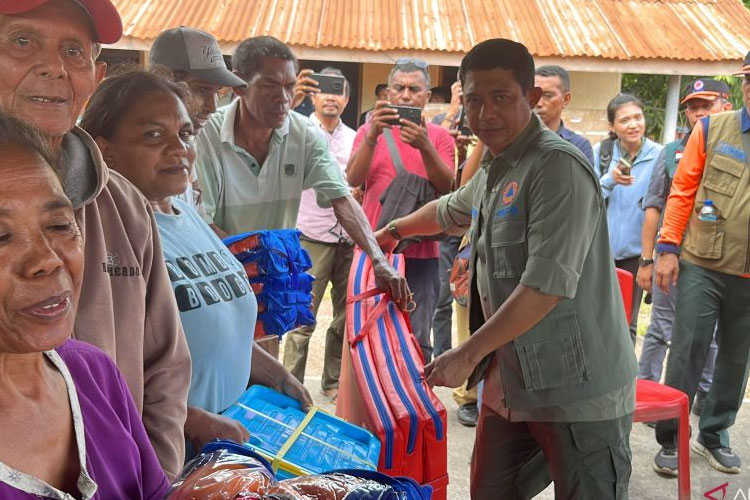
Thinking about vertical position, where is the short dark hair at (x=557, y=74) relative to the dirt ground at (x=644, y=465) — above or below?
above

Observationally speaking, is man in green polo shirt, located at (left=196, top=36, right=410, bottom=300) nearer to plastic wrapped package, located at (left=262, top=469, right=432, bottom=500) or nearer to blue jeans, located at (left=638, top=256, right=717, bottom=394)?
plastic wrapped package, located at (left=262, top=469, right=432, bottom=500)

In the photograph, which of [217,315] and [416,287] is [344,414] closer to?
[217,315]

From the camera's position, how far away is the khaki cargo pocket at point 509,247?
2.38 meters

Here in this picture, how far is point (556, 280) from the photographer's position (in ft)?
7.25

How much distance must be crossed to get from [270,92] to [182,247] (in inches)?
53.0

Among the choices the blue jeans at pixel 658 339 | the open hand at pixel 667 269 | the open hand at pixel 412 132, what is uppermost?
the open hand at pixel 412 132

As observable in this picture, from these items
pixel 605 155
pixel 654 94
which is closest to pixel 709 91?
pixel 605 155

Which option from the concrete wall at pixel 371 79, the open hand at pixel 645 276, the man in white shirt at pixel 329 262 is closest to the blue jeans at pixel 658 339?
the open hand at pixel 645 276

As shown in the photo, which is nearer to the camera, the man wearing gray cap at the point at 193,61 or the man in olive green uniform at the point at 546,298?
the man in olive green uniform at the point at 546,298

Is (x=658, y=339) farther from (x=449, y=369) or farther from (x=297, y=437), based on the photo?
(x=297, y=437)

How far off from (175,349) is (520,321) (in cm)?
113

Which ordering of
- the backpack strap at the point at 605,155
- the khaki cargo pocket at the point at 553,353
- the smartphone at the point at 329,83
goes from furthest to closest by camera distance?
1. the backpack strap at the point at 605,155
2. the smartphone at the point at 329,83
3. the khaki cargo pocket at the point at 553,353

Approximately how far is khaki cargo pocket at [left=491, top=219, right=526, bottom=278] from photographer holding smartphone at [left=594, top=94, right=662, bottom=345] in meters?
2.71

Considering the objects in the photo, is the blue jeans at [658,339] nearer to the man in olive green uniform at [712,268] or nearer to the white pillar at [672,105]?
the man in olive green uniform at [712,268]
